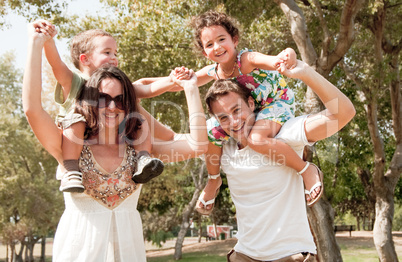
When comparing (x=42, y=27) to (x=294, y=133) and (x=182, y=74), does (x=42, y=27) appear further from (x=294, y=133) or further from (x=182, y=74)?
(x=294, y=133)

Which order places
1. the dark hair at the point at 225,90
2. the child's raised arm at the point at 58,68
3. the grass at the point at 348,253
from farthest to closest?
the grass at the point at 348,253 → the dark hair at the point at 225,90 → the child's raised arm at the point at 58,68

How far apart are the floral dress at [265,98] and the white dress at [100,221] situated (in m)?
0.75

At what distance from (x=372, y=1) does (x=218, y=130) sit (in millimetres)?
6707

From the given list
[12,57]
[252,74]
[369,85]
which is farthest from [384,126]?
[12,57]

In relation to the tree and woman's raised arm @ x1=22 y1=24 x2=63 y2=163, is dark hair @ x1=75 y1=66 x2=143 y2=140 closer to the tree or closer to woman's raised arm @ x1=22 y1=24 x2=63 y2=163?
woman's raised arm @ x1=22 y1=24 x2=63 y2=163

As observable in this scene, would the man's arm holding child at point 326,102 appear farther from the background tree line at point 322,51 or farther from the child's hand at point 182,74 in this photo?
the background tree line at point 322,51

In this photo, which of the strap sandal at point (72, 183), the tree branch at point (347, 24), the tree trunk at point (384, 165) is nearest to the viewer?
the strap sandal at point (72, 183)

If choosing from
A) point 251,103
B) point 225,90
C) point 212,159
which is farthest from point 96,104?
point 251,103

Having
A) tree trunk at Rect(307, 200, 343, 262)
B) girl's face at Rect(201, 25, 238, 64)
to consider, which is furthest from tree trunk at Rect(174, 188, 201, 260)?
girl's face at Rect(201, 25, 238, 64)

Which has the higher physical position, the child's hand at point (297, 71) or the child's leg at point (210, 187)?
the child's hand at point (297, 71)

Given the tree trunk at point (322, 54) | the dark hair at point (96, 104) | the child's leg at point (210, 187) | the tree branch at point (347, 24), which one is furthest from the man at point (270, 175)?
the tree branch at point (347, 24)

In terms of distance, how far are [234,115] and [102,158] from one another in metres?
0.84

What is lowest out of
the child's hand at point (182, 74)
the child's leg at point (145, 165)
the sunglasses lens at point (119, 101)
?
the child's leg at point (145, 165)

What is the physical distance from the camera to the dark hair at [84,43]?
2695 mm
